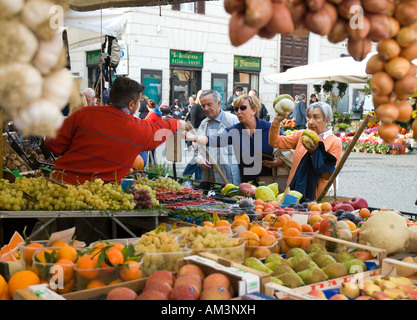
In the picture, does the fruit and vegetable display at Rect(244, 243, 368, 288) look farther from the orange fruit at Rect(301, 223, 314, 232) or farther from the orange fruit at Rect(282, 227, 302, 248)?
the orange fruit at Rect(301, 223, 314, 232)

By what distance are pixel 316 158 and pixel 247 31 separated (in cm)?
351

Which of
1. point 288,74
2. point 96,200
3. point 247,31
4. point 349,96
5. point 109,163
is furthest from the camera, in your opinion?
point 349,96

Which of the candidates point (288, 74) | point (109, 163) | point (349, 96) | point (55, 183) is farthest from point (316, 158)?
point (349, 96)

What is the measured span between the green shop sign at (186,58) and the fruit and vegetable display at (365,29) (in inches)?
618

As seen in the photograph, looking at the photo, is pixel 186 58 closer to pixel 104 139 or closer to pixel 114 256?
pixel 104 139

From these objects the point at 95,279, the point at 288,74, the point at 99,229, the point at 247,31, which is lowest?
the point at 99,229

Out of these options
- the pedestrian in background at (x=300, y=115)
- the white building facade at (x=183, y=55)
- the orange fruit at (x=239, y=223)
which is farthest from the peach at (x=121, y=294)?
the pedestrian in background at (x=300, y=115)

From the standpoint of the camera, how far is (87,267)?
188 cm

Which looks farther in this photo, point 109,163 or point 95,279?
point 109,163

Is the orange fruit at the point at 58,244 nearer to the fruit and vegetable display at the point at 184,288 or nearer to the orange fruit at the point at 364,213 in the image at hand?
the fruit and vegetable display at the point at 184,288

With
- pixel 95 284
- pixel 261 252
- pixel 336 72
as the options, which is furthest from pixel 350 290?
pixel 336 72
